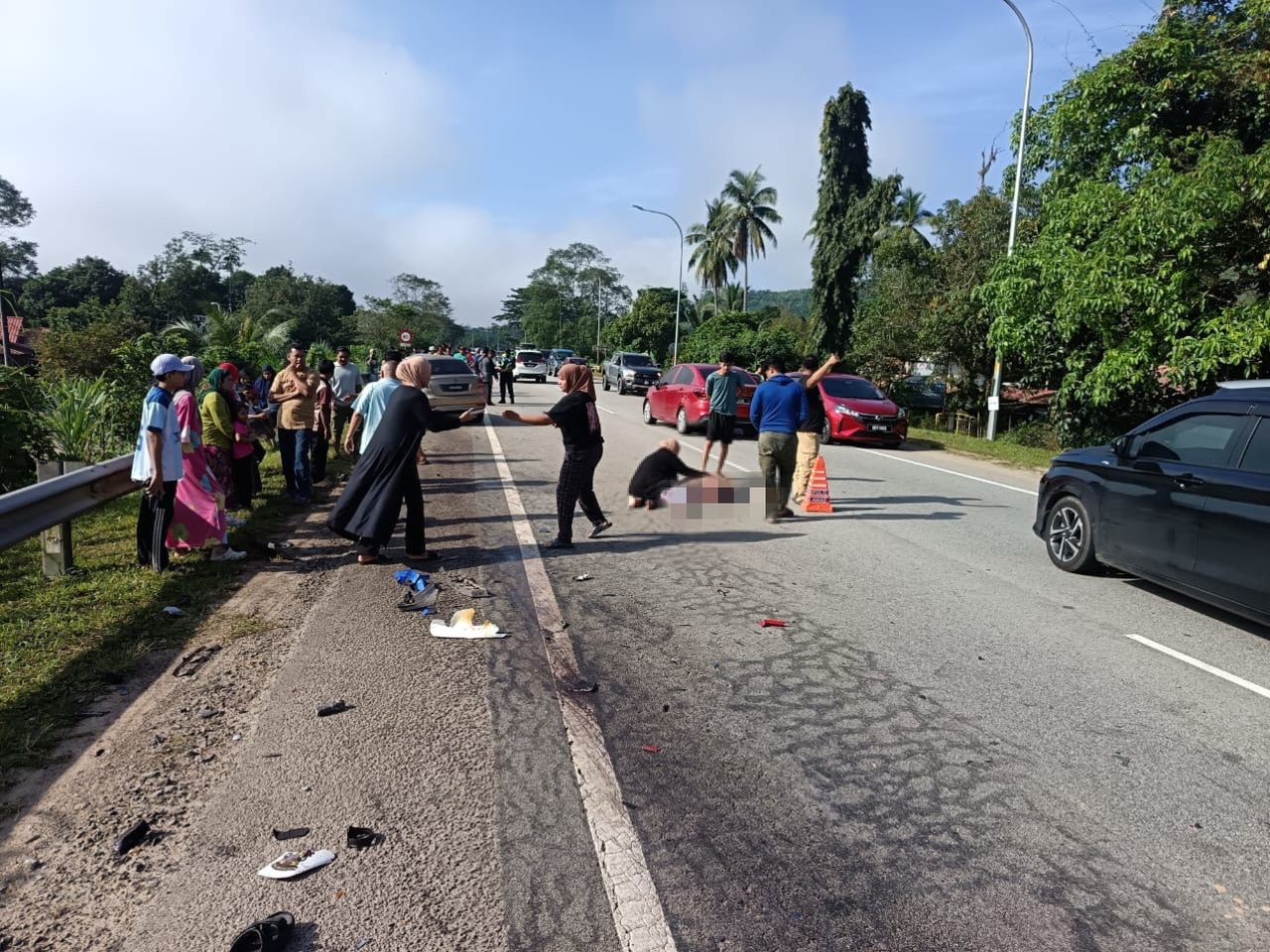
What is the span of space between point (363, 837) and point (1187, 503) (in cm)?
591

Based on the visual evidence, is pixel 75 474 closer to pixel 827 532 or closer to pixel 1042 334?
pixel 827 532

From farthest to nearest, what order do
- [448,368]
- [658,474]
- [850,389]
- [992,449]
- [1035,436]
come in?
[1035,436] → [850,389] → [448,368] → [992,449] → [658,474]

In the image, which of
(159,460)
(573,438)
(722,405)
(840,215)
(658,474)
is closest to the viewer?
(159,460)

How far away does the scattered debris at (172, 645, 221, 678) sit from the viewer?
178 inches

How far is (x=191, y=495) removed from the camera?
6.44 metres

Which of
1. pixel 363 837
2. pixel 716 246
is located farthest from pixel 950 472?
pixel 716 246

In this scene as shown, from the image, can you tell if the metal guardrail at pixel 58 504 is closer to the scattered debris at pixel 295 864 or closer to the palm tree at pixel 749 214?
the scattered debris at pixel 295 864

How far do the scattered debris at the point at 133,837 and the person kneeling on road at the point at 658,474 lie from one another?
571 cm

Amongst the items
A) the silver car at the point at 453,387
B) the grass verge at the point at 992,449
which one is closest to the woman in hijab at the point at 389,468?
the silver car at the point at 453,387

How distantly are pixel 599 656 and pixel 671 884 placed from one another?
6.99 ft

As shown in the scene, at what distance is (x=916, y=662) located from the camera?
4.89m

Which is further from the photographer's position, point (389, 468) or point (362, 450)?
point (362, 450)

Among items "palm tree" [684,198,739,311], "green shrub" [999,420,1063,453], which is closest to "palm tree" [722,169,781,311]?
"palm tree" [684,198,739,311]

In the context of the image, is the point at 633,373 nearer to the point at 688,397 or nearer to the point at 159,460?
the point at 688,397
